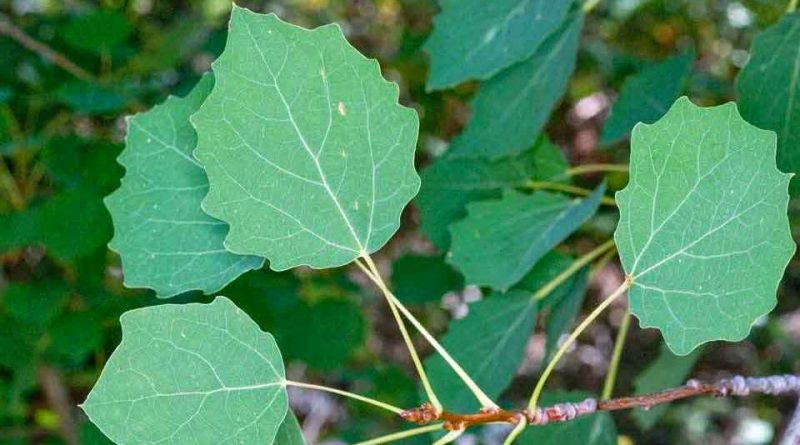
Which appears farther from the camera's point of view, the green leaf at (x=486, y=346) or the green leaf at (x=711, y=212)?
the green leaf at (x=486, y=346)

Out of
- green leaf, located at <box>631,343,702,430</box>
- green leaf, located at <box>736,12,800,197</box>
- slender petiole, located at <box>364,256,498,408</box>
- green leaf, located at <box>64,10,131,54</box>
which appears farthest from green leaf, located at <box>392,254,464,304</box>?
slender petiole, located at <box>364,256,498,408</box>

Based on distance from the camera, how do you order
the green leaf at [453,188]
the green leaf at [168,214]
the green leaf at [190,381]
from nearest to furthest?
the green leaf at [190,381], the green leaf at [168,214], the green leaf at [453,188]

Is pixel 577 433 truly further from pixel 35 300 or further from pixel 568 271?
pixel 35 300

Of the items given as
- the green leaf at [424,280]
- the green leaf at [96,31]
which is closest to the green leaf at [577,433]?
the green leaf at [424,280]

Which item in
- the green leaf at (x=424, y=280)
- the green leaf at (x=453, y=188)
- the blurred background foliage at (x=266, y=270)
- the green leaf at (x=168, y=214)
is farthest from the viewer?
the green leaf at (x=424, y=280)

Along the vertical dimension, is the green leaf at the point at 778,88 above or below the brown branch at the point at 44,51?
above

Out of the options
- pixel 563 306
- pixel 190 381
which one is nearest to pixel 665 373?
pixel 563 306

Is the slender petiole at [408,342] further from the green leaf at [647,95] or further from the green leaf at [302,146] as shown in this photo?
the green leaf at [647,95]

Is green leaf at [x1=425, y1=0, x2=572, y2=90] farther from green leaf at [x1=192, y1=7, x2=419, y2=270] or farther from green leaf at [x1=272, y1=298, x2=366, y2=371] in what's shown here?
green leaf at [x1=272, y1=298, x2=366, y2=371]
